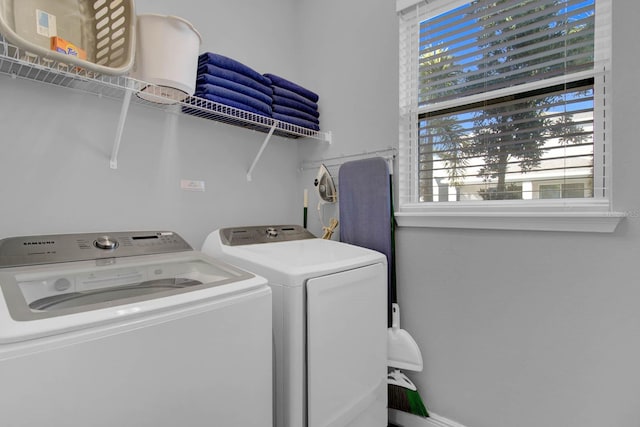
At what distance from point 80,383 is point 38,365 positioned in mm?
98

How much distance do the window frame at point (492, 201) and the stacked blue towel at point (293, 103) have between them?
645 mm

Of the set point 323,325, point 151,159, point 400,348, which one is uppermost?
point 151,159

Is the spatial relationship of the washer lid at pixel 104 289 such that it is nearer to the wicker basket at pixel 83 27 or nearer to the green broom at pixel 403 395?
the wicker basket at pixel 83 27

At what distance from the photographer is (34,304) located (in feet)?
3.16

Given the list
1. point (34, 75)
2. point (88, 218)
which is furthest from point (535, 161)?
point (34, 75)

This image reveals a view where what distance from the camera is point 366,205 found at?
1.95 meters

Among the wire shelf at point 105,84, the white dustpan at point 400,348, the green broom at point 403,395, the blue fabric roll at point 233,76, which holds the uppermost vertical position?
the blue fabric roll at point 233,76

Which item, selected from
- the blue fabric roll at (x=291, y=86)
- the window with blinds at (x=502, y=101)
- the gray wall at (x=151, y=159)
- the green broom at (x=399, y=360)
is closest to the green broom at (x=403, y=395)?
the green broom at (x=399, y=360)

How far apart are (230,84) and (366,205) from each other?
3.36 feet

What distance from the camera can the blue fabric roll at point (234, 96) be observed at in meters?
→ 1.65

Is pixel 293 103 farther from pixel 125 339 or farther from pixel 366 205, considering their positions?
pixel 125 339

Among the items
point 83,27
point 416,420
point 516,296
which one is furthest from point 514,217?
point 83,27

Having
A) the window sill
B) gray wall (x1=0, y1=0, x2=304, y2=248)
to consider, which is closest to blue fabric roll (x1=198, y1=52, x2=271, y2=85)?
gray wall (x1=0, y1=0, x2=304, y2=248)

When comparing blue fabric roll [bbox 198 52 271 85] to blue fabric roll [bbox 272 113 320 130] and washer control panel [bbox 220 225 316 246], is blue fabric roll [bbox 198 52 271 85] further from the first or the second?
washer control panel [bbox 220 225 316 246]
